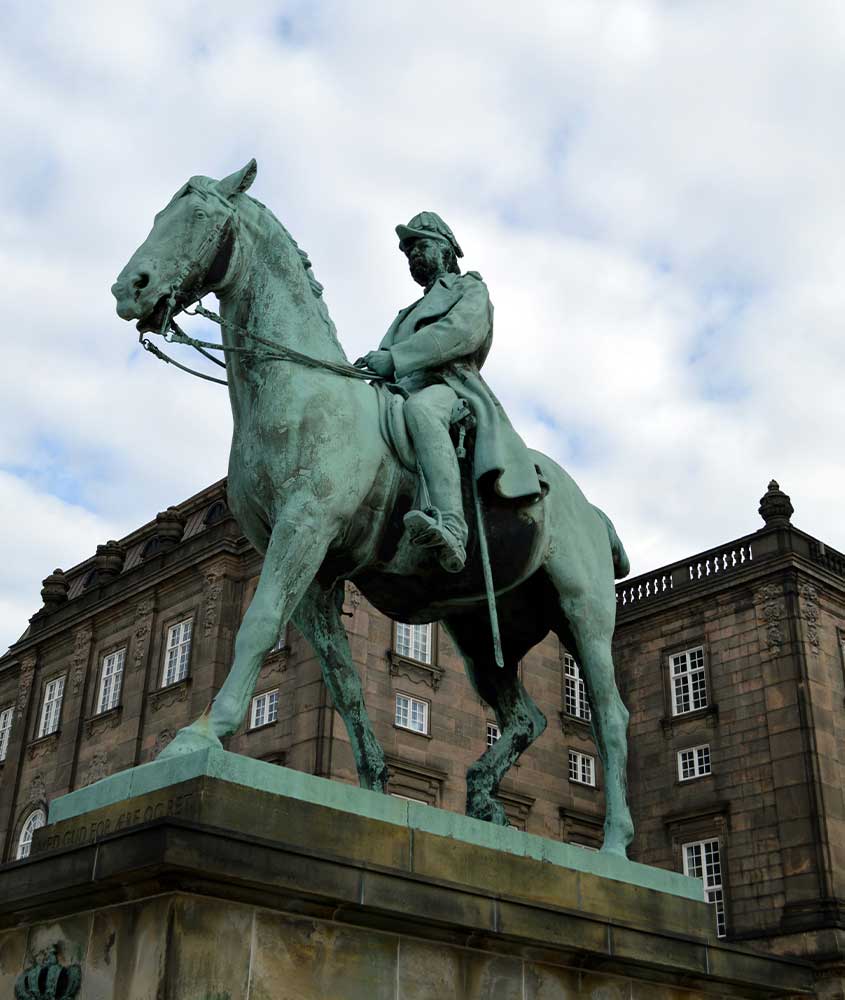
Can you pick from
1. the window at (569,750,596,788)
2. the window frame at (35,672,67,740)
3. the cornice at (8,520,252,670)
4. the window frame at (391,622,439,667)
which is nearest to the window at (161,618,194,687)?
the cornice at (8,520,252,670)

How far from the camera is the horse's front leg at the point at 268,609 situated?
18.6ft

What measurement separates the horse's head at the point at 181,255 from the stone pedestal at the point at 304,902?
2378mm

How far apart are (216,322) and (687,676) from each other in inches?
1217

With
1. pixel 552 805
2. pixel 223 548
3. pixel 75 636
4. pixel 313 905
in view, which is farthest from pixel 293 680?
pixel 313 905

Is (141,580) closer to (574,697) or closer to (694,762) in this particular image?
(574,697)

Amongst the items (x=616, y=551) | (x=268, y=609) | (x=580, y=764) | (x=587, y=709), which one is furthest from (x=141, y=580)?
(x=268, y=609)

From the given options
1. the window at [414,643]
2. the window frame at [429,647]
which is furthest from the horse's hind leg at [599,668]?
the window at [414,643]

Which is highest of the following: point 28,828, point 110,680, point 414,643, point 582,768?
point 110,680

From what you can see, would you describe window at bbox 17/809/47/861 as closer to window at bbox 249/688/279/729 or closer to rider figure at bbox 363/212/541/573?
window at bbox 249/688/279/729

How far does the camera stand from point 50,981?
4961 mm

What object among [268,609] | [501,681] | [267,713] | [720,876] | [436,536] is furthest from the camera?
[720,876]

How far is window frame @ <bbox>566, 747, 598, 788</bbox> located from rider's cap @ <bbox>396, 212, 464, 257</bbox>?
28.1 metres

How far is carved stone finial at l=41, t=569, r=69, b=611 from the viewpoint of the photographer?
4297 cm

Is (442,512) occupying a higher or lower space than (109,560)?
lower
